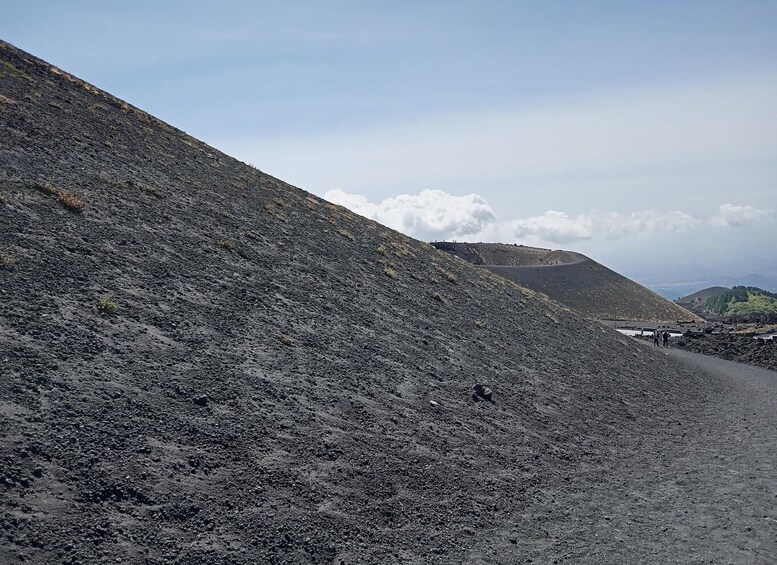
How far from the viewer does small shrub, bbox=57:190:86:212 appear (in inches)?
755

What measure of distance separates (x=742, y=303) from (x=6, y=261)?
166 meters

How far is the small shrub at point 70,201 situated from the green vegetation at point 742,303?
142924 millimetres

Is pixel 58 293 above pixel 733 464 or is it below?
above

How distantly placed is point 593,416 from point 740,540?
9.71m

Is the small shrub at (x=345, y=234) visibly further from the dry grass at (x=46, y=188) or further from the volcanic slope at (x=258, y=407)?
the dry grass at (x=46, y=188)

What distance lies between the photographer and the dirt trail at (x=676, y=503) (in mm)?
11844

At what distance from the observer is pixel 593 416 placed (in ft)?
73.3

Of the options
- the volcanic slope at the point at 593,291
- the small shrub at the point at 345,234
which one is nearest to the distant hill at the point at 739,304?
the volcanic slope at the point at 593,291

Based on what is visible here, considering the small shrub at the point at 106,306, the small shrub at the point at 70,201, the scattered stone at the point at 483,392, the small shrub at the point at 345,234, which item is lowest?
the scattered stone at the point at 483,392

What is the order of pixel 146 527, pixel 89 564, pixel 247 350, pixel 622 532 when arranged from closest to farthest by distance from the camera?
pixel 89 564
pixel 146 527
pixel 622 532
pixel 247 350

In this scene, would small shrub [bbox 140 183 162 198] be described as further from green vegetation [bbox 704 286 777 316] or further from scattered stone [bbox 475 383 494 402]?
green vegetation [bbox 704 286 777 316]

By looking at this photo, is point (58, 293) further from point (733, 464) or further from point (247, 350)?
point (733, 464)

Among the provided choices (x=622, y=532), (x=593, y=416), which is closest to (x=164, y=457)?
(x=622, y=532)

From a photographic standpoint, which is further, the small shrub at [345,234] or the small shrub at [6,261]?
the small shrub at [345,234]
